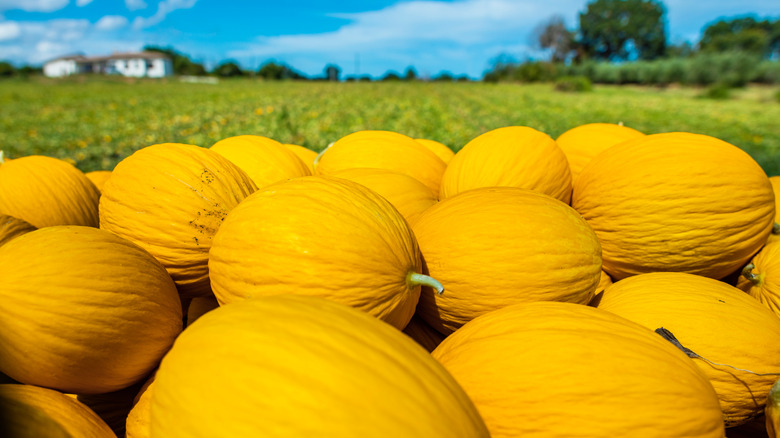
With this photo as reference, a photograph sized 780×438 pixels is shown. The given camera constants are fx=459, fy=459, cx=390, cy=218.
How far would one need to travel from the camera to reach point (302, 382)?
2.15 feet


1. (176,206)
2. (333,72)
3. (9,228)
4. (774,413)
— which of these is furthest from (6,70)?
(774,413)

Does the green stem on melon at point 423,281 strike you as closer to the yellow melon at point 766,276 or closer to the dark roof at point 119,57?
the yellow melon at point 766,276

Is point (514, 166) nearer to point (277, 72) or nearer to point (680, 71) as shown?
point (680, 71)

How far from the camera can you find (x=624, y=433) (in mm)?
776

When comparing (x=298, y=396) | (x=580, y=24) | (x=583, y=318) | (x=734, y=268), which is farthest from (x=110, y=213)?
(x=580, y=24)

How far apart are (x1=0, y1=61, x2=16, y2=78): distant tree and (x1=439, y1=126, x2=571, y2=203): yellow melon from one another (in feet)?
210

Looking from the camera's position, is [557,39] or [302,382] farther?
[557,39]

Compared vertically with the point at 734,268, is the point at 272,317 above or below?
above

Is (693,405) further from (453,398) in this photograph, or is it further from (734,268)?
(734,268)

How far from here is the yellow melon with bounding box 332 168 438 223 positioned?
4.85 feet

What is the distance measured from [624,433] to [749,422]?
1.99 feet

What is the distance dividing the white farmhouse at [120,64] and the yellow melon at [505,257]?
263ft

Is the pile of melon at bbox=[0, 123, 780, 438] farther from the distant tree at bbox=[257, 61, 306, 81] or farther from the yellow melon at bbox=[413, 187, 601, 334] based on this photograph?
the distant tree at bbox=[257, 61, 306, 81]

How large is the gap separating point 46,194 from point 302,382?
59.0 inches
